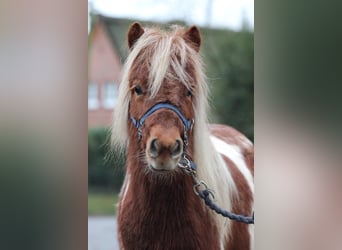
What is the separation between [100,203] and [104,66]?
488mm

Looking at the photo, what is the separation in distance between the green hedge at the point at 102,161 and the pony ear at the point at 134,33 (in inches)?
12.7

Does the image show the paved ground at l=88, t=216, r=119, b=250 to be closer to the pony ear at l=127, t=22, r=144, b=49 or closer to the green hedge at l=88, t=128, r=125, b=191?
the green hedge at l=88, t=128, r=125, b=191

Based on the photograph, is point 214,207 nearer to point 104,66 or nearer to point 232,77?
point 232,77

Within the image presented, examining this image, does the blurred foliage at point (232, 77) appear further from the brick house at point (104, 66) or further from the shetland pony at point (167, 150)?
the brick house at point (104, 66)

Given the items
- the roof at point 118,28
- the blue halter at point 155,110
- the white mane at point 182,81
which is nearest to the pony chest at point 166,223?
the white mane at point 182,81

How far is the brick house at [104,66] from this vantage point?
1762mm

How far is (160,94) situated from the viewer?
1619mm

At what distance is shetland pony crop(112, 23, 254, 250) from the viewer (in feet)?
5.32
